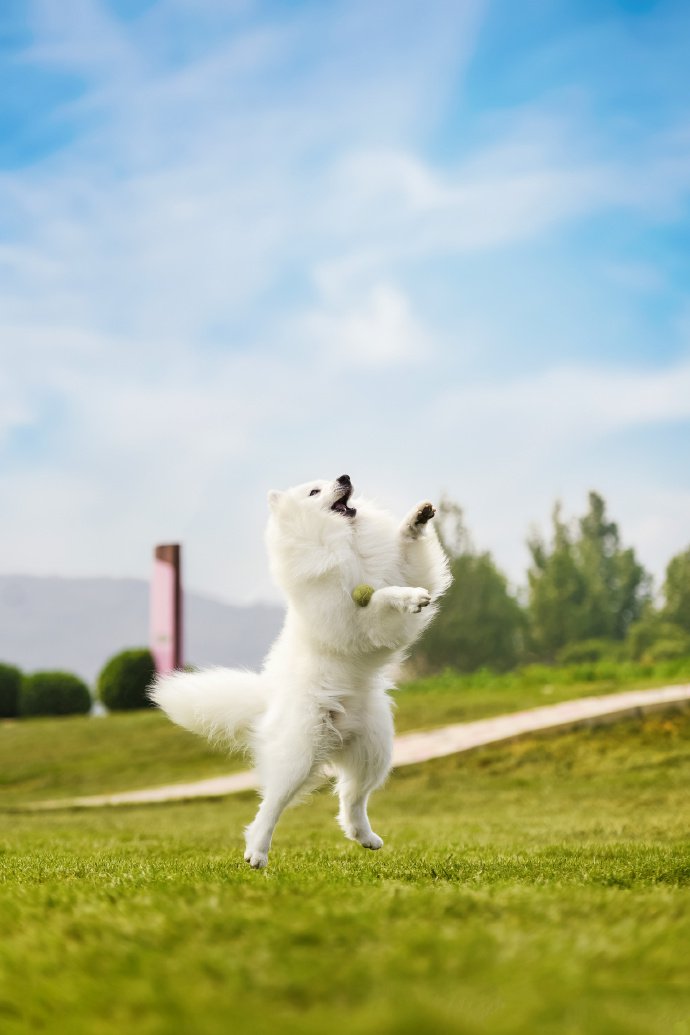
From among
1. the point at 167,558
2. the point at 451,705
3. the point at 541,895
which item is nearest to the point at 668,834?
the point at 541,895

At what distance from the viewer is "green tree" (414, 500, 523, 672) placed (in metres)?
38.2

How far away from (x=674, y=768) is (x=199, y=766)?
30.1 feet

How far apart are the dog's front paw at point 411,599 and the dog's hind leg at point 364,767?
0.76m

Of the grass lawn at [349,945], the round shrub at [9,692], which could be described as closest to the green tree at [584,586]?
the round shrub at [9,692]

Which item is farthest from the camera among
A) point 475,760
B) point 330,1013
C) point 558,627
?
point 558,627

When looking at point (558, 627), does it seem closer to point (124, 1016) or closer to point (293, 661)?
point (293, 661)

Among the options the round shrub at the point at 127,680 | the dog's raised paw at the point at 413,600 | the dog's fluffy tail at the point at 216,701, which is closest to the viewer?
the dog's raised paw at the point at 413,600

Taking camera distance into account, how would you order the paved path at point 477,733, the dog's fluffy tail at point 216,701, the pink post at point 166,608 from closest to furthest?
the dog's fluffy tail at point 216,701
the paved path at point 477,733
the pink post at point 166,608

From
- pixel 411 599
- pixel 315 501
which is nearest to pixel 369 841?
pixel 411 599

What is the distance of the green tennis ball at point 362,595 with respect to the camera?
4.97 metres

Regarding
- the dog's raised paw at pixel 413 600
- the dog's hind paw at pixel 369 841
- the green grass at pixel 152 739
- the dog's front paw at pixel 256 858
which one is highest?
the dog's raised paw at pixel 413 600

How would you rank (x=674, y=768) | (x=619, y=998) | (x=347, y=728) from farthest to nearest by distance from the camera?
(x=674, y=768)
(x=347, y=728)
(x=619, y=998)

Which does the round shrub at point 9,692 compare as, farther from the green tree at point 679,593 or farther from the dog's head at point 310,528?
the dog's head at point 310,528

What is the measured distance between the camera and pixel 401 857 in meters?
6.02
